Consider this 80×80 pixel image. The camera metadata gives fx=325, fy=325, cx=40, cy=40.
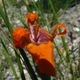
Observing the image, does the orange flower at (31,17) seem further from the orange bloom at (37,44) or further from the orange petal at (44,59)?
the orange petal at (44,59)

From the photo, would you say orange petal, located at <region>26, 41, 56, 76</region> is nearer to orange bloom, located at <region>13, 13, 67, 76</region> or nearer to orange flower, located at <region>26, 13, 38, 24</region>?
orange bloom, located at <region>13, 13, 67, 76</region>

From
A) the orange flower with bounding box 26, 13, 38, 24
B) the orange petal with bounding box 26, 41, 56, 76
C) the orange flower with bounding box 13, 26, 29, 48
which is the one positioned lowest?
the orange petal with bounding box 26, 41, 56, 76

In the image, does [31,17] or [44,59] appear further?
[31,17]

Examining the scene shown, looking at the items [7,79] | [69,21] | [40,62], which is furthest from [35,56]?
[69,21]

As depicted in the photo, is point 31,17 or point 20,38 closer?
point 20,38

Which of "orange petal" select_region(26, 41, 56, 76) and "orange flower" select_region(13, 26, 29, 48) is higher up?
"orange flower" select_region(13, 26, 29, 48)

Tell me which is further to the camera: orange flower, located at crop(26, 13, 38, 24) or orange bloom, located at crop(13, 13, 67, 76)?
orange flower, located at crop(26, 13, 38, 24)

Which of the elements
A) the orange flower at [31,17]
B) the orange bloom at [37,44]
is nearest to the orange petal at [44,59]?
the orange bloom at [37,44]

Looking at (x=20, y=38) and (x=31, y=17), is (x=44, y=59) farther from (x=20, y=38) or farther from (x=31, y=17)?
(x=31, y=17)

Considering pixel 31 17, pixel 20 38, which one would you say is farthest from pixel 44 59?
pixel 31 17

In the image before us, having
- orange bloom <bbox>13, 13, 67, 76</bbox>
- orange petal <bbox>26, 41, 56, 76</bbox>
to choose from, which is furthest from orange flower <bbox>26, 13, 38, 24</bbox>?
orange petal <bbox>26, 41, 56, 76</bbox>

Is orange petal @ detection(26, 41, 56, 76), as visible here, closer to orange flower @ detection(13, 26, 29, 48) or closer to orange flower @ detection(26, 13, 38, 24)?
orange flower @ detection(13, 26, 29, 48)

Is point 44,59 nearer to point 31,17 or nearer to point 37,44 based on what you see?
point 37,44
